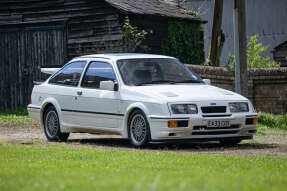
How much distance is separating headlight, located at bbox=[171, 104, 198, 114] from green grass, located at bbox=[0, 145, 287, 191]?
1256 millimetres

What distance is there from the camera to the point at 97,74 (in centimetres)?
1310

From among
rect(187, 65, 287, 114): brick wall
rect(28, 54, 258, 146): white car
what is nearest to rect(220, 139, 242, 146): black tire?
rect(28, 54, 258, 146): white car

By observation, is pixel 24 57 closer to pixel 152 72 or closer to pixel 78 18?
→ pixel 78 18

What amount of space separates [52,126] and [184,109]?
132 inches

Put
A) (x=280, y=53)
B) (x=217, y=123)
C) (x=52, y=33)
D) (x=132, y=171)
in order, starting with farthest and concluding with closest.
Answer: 1. (x=280, y=53)
2. (x=52, y=33)
3. (x=217, y=123)
4. (x=132, y=171)

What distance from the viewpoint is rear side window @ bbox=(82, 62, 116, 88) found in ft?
42.1

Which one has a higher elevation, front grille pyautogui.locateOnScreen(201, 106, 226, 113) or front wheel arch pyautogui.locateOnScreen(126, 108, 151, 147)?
front grille pyautogui.locateOnScreen(201, 106, 226, 113)

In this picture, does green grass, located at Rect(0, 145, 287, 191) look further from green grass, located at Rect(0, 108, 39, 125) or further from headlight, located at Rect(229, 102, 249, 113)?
green grass, located at Rect(0, 108, 39, 125)

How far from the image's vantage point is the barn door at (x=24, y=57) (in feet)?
82.0

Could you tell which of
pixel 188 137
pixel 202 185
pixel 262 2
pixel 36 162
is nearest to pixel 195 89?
pixel 188 137

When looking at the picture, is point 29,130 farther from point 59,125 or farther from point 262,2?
point 262,2

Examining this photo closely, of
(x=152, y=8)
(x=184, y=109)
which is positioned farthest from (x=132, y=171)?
(x=152, y=8)

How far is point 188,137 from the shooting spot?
11586mm

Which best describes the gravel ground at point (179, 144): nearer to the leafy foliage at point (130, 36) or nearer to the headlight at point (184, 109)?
the headlight at point (184, 109)
